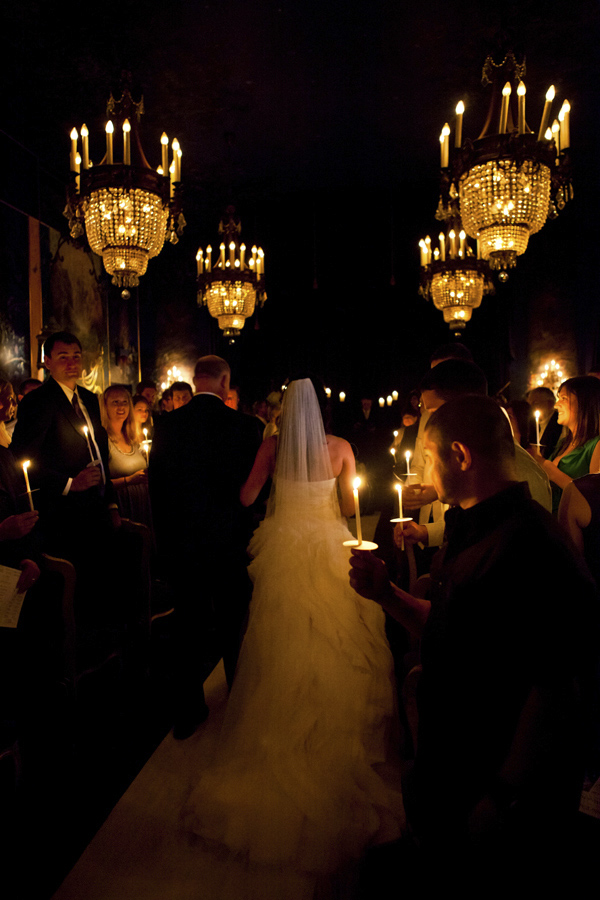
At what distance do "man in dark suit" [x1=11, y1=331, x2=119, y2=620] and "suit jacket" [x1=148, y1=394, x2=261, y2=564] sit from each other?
1.61ft

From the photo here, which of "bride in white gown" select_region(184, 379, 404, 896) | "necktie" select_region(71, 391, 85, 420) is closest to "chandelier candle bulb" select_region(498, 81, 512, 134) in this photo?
"bride in white gown" select_region(184, 379, 404, 896)

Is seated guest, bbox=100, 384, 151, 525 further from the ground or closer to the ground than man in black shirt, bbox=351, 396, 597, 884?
further from the ground

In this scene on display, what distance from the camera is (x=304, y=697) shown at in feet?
8.37

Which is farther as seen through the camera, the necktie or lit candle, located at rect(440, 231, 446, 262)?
lit candle, located at rect(440, 231, 446, 262)

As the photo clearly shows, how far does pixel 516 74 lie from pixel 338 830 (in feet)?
A: 15.1

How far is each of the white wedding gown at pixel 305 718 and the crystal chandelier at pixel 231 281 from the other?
14.8 feet

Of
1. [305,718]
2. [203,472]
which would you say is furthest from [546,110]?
[305,718]

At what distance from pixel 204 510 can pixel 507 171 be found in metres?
3.07

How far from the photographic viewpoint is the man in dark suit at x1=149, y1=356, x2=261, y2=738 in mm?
3066

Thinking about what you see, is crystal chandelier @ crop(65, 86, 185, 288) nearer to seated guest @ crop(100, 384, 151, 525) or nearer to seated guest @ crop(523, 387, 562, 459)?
seated guest @ crop(100, 384, 151, 525)

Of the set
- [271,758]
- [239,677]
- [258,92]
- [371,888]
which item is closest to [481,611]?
[371,888]

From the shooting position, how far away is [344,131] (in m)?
7.13

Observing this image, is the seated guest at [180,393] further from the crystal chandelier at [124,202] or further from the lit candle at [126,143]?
the lit candle at [126,143]

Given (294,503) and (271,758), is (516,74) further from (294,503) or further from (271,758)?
(271,758)
